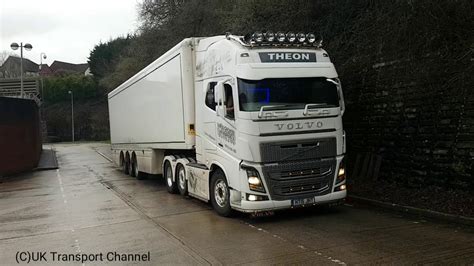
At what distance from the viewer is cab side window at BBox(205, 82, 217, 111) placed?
9.72 m

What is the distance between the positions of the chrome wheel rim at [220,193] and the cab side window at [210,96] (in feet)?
5.04

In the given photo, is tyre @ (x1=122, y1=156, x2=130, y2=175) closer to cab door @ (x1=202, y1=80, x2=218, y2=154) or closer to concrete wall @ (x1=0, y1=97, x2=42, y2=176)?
concrete wall @ (x1=0, y1=97, x2=42, y2=176)

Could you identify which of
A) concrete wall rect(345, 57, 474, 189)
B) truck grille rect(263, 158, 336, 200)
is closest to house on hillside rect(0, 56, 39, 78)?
concrete wall rect(345, 57, 474, 189)

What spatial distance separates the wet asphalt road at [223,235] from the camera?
6.49 meters

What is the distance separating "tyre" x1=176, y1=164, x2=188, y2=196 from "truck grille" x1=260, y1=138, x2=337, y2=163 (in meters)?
3.88

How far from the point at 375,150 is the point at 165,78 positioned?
5.75 metres

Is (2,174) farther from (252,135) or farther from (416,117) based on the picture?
(416,117)

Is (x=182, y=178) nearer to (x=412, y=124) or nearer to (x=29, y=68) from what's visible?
(x=412, y=124)

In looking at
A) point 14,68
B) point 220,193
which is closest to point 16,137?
point 220,193

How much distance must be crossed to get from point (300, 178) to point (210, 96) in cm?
258

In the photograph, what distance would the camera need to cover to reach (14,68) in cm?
7531

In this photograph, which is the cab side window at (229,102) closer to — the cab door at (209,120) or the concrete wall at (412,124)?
the cab door at (209,120)

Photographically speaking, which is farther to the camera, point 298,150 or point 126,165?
point 126,165

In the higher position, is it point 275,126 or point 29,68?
point 29,68
